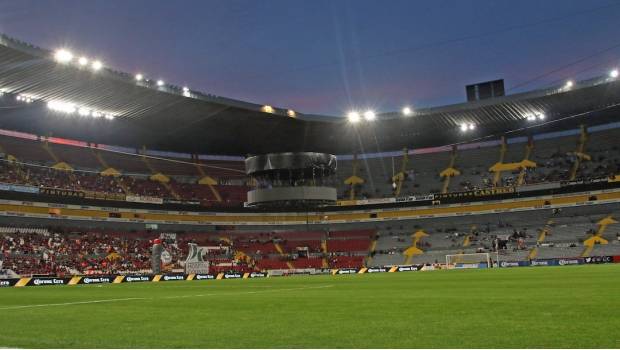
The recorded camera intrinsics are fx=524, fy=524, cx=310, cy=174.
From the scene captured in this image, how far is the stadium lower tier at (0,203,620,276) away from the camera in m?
54.1

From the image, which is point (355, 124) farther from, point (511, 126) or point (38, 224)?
point (38, 224)

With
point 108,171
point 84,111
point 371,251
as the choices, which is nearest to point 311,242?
point 371,251

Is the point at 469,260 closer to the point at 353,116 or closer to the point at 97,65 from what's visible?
the point at 353,116

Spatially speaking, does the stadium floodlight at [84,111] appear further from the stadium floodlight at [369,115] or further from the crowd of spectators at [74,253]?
the stadium floodlight at [369,115]

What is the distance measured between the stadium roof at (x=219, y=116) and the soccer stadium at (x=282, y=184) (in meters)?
0.27

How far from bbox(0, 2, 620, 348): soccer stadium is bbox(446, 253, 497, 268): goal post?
34cm

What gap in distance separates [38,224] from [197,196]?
2291 centimetres

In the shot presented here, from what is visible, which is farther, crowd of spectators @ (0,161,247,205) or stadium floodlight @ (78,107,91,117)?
crowd of spectators @ (0,161,247,205)

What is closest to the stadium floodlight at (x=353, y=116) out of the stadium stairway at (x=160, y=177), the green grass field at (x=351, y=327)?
the stadium stairway at (x=160, y=177)

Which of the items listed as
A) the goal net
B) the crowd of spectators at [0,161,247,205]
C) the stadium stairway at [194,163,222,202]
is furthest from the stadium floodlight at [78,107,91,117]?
the goal net

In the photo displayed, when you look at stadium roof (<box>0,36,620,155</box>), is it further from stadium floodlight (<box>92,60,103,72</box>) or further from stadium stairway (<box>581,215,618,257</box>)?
stadium stairway (<box>581,215,618,257</box>)

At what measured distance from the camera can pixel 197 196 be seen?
252 feet

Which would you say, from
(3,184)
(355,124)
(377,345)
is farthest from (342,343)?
(355,124)

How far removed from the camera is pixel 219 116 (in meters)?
59.9
